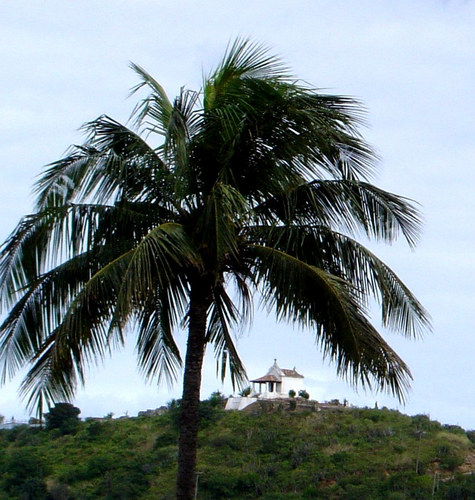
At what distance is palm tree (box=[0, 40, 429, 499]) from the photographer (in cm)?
898

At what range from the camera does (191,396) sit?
9180 millimetres

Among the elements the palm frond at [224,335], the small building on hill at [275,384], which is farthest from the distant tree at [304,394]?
the palm frond at [224,335]

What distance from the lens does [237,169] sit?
970 cm

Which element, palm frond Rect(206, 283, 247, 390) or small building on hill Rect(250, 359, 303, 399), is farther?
small building on hill Rect(250, 359, 303, 399)

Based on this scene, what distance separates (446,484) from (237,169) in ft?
112

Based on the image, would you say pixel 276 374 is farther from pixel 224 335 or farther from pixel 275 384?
pixel 224 335

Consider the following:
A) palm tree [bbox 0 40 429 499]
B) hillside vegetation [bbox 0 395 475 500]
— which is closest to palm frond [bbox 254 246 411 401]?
palm tree [bbox 0 40 429 499]

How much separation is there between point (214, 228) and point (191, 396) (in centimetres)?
166

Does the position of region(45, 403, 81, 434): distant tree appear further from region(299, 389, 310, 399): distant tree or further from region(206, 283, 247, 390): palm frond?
region(206, 283, 247, 390): palm frond

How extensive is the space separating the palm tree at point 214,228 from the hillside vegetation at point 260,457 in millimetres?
30100

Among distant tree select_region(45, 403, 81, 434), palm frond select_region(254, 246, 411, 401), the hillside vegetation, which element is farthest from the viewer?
distant tree select_region(45, 403, 81, 434)

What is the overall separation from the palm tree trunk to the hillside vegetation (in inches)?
1208

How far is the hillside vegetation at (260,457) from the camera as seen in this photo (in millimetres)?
45109

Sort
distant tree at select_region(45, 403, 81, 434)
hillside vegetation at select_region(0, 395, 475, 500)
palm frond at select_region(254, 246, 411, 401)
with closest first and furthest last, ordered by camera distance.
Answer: palm frond at select_region(254, 246, 411, 401), hillside vegetation at select_region(0, 395, 475, 500), distant tree at select_region(45, 403, 81, 434)
